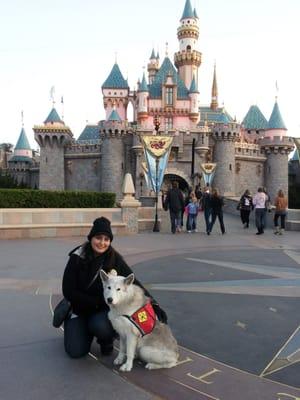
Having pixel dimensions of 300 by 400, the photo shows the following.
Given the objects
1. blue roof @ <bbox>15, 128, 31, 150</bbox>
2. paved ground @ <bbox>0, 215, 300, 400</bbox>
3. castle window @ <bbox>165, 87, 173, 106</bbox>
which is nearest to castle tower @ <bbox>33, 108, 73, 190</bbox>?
blue roof @ <bbox>15, 128, 31, 150</bbox>

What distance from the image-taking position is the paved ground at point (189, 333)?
280 centimetres

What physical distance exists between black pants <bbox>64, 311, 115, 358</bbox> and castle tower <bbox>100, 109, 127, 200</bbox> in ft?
117

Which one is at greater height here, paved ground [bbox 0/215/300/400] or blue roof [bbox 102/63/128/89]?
blue roof [bbox 102/63/128/89]

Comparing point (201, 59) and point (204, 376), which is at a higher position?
point (201, 59)

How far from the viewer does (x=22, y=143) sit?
50.9 metres

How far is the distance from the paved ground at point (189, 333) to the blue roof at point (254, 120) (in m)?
43.8

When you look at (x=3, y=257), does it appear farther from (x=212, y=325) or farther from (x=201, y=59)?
(x=201, y=59)

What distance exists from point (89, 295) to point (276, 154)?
41.4 meters

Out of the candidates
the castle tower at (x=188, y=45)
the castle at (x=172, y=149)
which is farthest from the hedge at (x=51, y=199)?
the castle tower at (x=188, y=45)

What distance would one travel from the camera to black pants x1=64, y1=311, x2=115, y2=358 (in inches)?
126

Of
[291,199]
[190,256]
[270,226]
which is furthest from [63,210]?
[291,199]

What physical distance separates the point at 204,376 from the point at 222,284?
2.78m

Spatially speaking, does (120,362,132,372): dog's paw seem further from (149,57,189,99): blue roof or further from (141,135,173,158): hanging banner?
(149,57,189,99): blue roof

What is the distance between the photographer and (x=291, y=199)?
150 feet
